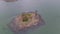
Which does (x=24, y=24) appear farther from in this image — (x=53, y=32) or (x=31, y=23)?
(x=53, y=32)

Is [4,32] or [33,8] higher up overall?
[33,8]

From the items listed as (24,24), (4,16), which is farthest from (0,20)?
(24,24)

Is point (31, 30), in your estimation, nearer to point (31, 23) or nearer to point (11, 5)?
point (31, 23)

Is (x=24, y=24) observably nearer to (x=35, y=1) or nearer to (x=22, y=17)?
(x=22, y=17)

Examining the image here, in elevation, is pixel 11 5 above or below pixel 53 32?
above

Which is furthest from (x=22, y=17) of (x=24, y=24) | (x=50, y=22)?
(x=50, y=22)
